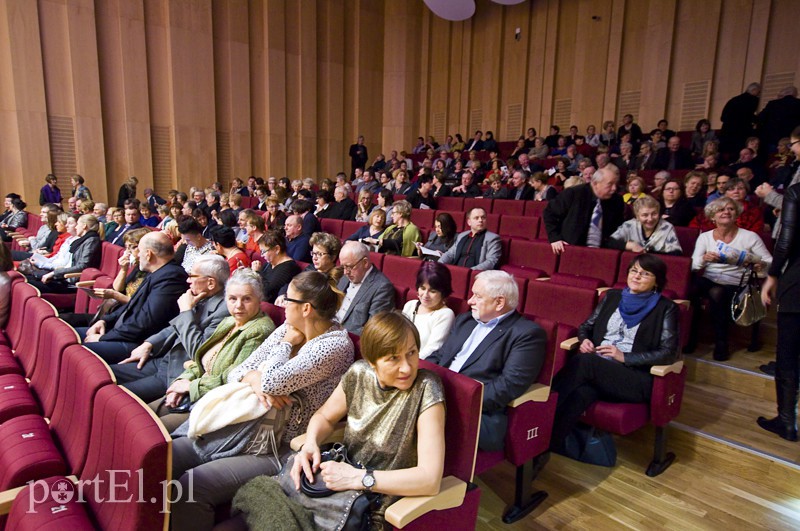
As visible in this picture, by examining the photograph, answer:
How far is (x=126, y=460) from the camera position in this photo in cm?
112

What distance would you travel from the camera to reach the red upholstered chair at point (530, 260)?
3412mm

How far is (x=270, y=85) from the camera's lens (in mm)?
9828

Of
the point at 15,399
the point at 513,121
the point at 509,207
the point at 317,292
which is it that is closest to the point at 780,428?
the point at 317,292

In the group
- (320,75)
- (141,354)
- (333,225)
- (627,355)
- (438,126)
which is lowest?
(141,354)

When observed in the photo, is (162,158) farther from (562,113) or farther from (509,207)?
(562,113)

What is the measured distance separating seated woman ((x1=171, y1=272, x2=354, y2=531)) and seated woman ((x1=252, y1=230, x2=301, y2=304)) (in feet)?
A: 4.09

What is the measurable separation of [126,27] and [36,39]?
1.32 metres

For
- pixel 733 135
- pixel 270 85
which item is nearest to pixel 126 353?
pixel 733 135

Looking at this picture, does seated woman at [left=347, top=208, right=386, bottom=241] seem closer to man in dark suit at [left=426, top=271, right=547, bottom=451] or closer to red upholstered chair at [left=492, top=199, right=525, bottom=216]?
red upholstered chair at [left=492, top=199, right=525, bottom=216]

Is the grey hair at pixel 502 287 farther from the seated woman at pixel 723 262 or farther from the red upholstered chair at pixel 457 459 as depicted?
the seated woman at pixel 723 262

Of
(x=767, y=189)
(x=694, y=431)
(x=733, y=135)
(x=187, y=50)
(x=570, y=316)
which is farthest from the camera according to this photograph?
(x=187, y=50)

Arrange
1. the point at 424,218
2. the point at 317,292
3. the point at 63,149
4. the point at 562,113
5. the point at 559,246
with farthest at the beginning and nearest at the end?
1. the point at 562,113
2. the point at 63,149
3. the point at 424,218
4. the point at 559,246
5. the point at 317,292

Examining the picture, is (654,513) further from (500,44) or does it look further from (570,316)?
(500,44)

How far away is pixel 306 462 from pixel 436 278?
106 cm
